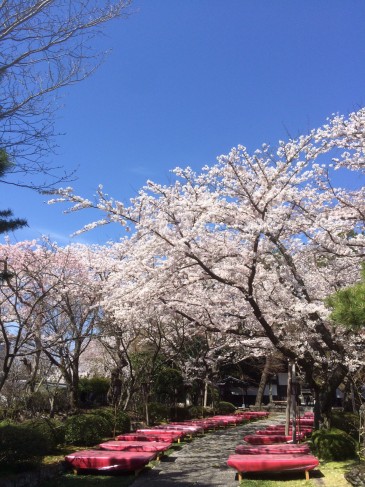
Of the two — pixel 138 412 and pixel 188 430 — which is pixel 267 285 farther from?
pixel 138 412

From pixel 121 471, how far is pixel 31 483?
5.70 ft

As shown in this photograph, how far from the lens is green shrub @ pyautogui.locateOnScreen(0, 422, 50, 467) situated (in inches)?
280

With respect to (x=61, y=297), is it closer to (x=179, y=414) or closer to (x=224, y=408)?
(x=179, y=414)

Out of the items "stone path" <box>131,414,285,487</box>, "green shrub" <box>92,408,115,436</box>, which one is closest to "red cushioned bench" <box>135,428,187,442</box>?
"stone path" <box>131,414,285,487</box>

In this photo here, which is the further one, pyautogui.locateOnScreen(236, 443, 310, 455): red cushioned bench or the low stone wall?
pyautogui.locateOnScreen(236, 443, 310, 455): red cushioned bench

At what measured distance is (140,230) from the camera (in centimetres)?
827

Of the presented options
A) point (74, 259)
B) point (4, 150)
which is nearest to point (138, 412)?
point (74, 259)

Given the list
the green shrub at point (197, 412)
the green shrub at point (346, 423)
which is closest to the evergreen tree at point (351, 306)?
the green shrub at point (346, 423)

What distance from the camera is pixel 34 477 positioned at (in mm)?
7242

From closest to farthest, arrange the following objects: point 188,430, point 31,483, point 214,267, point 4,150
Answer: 1. point 4,150
2. point 31,483
3. point 214,267
4. point 188,430

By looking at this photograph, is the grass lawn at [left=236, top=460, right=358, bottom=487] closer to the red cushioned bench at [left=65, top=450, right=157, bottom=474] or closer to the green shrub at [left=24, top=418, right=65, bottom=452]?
the red cushioned bench at [left=65, top=450, right=157, bottom=474]

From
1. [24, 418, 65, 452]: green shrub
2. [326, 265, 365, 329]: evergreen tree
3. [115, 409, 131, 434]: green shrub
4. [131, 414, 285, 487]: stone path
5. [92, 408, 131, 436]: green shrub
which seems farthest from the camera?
[115, 409, 131, 434]: green shrub

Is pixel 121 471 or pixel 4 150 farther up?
pixel 4 150

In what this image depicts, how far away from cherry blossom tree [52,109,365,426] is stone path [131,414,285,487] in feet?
8.18
